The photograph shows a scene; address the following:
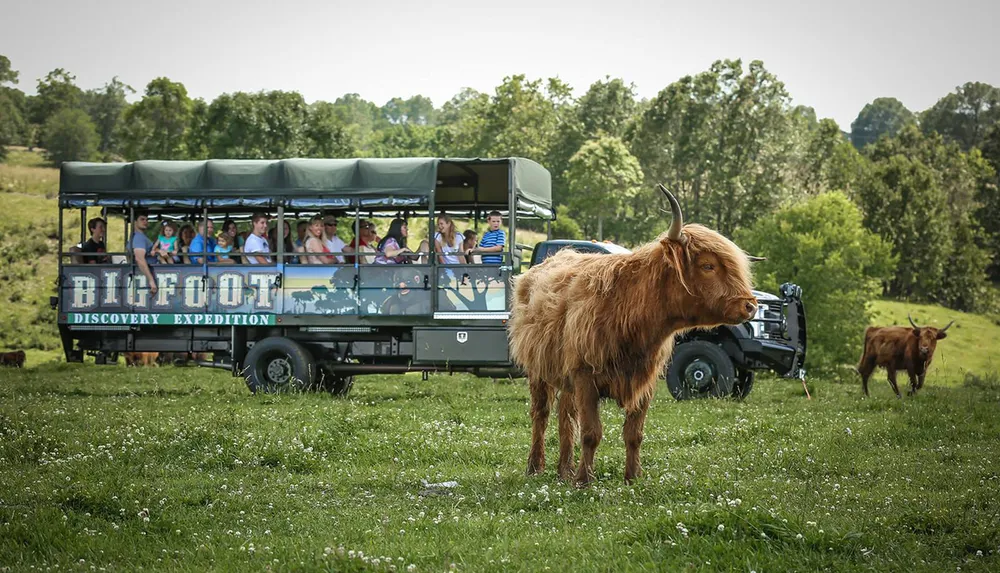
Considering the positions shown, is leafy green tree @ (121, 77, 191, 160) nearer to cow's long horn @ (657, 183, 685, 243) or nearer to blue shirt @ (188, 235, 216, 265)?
blue shirt @ (188, 235, 216, 265)

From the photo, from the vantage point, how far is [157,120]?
59.3 meters

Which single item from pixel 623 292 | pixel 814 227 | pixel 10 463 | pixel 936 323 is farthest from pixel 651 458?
pixel 936 323

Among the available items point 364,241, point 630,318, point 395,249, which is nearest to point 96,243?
point 364,241

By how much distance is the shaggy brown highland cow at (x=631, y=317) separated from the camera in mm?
9102

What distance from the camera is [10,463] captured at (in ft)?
34.2

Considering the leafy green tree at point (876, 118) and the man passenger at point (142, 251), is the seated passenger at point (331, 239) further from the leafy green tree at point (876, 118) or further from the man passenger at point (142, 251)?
the leafy green tree at point (876, 118)

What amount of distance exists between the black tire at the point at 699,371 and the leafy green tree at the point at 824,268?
30405 millimetres

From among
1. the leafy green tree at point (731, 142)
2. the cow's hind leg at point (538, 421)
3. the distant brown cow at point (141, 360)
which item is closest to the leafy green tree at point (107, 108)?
the leafy green tree at point (731, 142)

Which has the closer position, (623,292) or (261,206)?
(623,292)

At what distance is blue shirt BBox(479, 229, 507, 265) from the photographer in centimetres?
1758

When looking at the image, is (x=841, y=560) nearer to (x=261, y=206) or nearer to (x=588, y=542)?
(x=588, y=542)

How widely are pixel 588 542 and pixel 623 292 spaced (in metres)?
3.08

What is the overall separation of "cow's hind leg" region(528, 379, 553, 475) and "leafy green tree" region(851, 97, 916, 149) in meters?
171

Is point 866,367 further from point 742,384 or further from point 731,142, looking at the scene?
point 731,142
